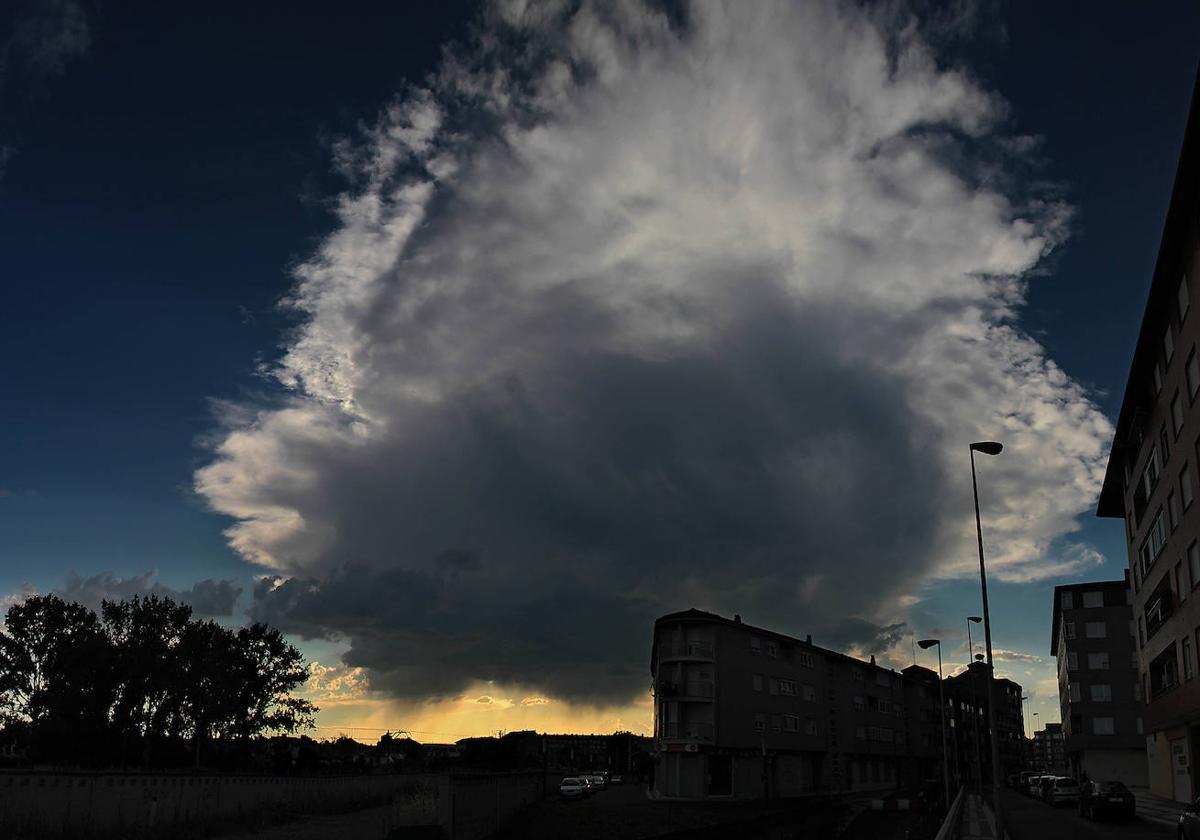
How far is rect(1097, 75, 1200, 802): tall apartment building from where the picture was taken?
35375 millimetres

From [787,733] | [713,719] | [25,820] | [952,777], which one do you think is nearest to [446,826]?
[25,820]

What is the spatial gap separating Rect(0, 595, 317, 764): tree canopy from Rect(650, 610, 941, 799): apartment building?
134ft

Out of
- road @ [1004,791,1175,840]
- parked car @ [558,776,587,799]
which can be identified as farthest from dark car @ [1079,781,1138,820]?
parked car @ [558,776,587,799]

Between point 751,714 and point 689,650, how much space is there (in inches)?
340

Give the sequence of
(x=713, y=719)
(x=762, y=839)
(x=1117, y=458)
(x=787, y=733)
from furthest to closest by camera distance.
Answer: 1. (x=787, y=733)
2. (x=713, y=719)
3. (x=1117, y=458)
4. (x=762, y=839)

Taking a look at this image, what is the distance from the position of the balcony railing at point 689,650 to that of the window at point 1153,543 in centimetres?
3486

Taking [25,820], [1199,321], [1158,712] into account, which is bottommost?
[25,820]

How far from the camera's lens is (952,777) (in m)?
136

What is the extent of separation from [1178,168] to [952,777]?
4909 inches

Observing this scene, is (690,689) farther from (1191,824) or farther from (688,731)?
(1191,824)

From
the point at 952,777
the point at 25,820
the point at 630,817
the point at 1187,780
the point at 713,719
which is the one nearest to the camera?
the point at 25,820

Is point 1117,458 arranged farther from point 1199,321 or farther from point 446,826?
point 446,826

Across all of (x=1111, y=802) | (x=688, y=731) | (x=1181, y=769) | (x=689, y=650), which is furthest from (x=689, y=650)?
(x=1111, y=802)

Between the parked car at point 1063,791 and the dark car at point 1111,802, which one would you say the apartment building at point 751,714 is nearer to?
the parked car at point 1063,791
